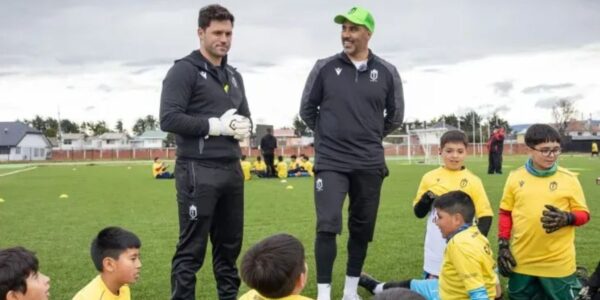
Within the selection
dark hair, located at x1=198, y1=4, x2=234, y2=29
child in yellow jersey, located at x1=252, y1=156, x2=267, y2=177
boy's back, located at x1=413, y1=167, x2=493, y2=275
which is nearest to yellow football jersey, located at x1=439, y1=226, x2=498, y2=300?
boy's back, located at x1=413, y1=167, x2=493, y2=275

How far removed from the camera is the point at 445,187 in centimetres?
542

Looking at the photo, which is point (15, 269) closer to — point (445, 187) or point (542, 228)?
point (445, 187)

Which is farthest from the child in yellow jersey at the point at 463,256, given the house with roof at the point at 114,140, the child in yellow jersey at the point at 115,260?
Result: the house with roof at the point at 114,140

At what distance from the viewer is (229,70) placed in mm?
5125

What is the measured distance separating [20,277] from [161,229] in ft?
22.5

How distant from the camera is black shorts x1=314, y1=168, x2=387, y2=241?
205 inches

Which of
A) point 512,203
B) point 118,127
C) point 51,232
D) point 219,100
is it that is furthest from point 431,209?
point 118,127

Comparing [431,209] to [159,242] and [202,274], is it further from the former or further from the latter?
[159,242]

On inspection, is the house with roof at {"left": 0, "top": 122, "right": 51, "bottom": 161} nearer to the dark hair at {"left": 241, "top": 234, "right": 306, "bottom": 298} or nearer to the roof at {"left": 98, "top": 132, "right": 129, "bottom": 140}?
the roof at {"left": 98, "top": 132, "right": 129, "bottom": 140}

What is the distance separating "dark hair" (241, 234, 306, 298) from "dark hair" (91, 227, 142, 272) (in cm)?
146

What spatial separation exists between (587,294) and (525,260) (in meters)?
0.77

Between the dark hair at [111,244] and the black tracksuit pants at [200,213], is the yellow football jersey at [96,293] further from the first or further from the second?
the black tracksuit pants at [200,213]

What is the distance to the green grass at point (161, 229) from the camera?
21.2ft

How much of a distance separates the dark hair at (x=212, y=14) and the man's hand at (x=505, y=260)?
2.88 metres
